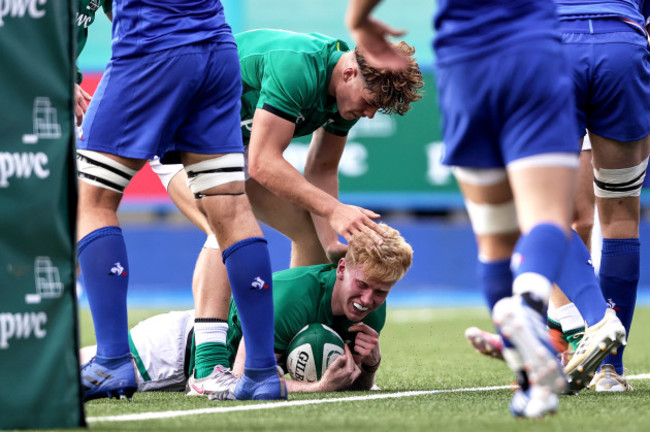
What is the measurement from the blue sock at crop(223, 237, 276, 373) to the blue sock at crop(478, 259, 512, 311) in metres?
0.92

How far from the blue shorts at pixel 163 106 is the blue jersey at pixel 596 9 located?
1.39 m

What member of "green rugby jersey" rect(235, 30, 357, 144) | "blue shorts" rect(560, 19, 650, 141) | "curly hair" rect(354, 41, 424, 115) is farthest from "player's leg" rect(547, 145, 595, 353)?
"green rugby jersey" rect(235, 30, 357, 144)

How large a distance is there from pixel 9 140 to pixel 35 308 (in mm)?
449

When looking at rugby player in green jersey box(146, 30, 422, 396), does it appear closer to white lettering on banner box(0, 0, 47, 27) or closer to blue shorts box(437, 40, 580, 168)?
blue shorts box(437, 40, 580, 168)

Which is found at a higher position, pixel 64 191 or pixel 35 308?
pixel 64 191

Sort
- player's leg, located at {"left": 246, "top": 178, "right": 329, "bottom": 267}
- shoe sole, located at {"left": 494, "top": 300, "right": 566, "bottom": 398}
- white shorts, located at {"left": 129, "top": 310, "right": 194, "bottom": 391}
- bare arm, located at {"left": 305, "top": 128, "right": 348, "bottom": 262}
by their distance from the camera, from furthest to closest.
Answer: player's leg, located at {"left": 246, "top": 178, "right": 329, "bottom": 267}, bare arm, located at {"left": 305, "top": 128, "right": 348, "bottom": 262}, white shorts, located at {"left": 129, "top": 310, "right": 194, "bottom": 391}, shoe sole, located at {"left": 494, "top": 300, "right": 566, "bottom": 398}

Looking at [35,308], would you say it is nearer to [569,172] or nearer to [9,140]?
[9,140]

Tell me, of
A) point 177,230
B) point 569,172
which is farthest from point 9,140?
point 177,230

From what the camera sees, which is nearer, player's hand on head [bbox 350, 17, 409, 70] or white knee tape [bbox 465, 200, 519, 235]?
player's hand on head [bbox 350, 17, 409, 70]

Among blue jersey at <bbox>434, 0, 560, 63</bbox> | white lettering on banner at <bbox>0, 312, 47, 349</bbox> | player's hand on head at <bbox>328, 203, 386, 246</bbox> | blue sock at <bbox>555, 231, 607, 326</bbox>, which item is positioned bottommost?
blue sock at <bbox>555, 231, 607, 326</bbox>

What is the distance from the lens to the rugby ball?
4195mm

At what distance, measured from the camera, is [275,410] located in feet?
11.0

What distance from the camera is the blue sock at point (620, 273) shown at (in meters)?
4.26

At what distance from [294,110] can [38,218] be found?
1671 mm
